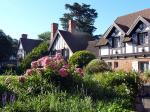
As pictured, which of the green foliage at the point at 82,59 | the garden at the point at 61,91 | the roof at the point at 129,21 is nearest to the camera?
the garden at the point at 61,91

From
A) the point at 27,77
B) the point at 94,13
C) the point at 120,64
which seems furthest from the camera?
the point at 94,13

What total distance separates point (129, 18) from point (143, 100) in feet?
71.1

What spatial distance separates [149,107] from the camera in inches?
566

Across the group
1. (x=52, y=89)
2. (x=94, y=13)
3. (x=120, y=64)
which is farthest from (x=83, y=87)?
Answer: (x=94, y=13)

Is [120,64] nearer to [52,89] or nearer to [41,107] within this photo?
[52,89]

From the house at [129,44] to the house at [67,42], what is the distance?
801cm

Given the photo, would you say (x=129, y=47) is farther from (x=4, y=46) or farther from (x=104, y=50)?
(x=4, y=46)

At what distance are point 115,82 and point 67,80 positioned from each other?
3289 mm

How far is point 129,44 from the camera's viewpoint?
105ft

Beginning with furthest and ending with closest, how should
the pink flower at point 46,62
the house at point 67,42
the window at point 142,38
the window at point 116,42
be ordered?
the house at point 67,42, the window at point 116,42, the window at point 142,38, the pink flower at point 46,62

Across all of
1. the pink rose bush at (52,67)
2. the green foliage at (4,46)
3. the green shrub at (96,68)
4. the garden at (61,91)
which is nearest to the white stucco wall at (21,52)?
the green foliage at (4,46)

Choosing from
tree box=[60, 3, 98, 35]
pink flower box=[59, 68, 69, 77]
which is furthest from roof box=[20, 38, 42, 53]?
pink flower box=[59, 68, 69, 77]

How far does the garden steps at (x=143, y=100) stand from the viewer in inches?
539

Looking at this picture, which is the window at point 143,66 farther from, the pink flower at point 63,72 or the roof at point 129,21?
the pink flower at point 63,72
